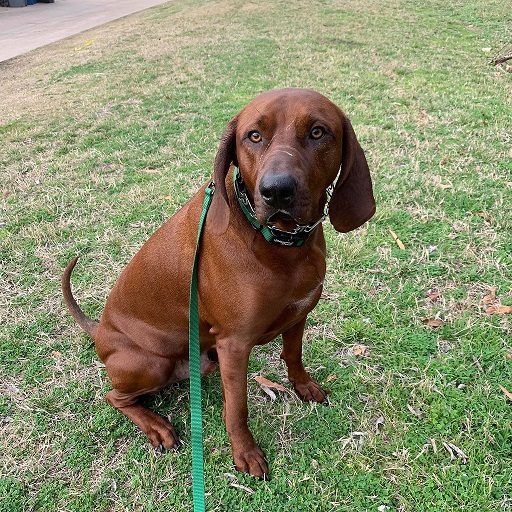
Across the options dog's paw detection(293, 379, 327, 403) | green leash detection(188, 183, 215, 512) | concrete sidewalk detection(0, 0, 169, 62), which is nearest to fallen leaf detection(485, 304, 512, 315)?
dog's paw detection(293, 379, 327, 403)

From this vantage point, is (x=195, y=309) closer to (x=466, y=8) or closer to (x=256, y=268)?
(x=256, y=268)

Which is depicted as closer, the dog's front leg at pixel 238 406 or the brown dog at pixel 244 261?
the brown dog at pixel 244 261

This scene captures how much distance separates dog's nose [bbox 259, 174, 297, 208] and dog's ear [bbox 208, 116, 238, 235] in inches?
11.1

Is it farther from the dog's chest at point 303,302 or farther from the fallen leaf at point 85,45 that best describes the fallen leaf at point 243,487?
the fallen leaf at point 85,45

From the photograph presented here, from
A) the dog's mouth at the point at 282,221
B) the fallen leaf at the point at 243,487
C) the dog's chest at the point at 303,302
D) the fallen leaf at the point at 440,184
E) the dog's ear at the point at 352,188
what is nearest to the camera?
the dog's mouth at the point at 282,221

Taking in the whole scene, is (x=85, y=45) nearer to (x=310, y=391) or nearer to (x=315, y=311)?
(x=315, y=311)

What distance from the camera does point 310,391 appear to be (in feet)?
9.21

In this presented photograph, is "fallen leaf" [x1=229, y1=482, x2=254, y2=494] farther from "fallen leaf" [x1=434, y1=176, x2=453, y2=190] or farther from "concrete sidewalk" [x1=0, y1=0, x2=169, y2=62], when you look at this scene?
"concrete sidewalk" [x1=0, y1=0, x2=169, y2=62]

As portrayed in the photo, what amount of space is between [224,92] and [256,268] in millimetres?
6268

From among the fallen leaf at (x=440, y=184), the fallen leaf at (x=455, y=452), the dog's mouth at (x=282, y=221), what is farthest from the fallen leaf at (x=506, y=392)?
the fallen leaf at (x=440, y=184)

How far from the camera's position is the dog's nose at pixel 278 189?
1756mm

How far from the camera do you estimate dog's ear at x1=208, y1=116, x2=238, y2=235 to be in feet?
6.66

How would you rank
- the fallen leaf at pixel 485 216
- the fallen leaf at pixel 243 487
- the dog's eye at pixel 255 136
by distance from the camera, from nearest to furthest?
the dog's eye at pixel 255 136 < the fallen leaf at pixel 243 487 < the fallen leaf at pixel 485 216

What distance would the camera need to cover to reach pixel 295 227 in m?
2.03
